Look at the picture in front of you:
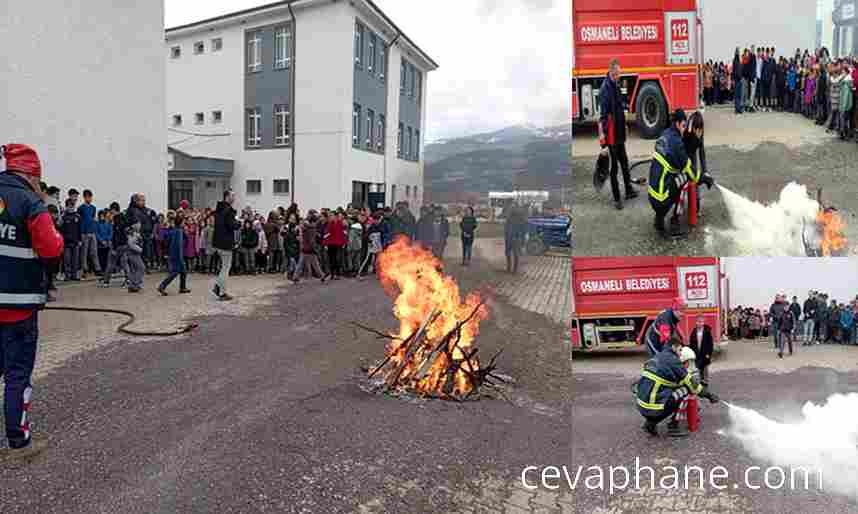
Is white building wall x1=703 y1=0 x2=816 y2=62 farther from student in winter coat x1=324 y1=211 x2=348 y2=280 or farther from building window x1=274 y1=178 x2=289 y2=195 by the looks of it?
student in winter coat x1=324 y1=211 x2=348 y2=280

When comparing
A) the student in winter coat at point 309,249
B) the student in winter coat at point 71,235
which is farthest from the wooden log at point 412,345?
the student in winter coat at point 71,235

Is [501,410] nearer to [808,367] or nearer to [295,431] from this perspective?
[295,431]

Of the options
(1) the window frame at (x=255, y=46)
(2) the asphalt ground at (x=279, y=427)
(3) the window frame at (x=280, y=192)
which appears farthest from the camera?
(3) the window frame at (x=280, y=192)

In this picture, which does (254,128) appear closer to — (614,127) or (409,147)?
(409,147)

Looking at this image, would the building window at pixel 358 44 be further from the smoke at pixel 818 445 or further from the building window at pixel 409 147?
the smoke at pixel 818 445

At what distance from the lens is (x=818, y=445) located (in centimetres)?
208

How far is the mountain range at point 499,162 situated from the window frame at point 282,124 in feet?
7.38

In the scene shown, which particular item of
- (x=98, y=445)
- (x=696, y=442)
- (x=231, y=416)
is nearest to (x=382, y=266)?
(x=231, y=416)

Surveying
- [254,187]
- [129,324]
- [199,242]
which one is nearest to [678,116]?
[254,187]

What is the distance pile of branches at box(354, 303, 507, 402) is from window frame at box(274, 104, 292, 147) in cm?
197

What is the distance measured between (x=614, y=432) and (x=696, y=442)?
30 cm

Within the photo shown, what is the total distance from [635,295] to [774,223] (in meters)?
0.47

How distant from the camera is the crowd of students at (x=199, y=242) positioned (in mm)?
6977

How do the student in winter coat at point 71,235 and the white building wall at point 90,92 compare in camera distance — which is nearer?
the student in winter coat at point 71,235
